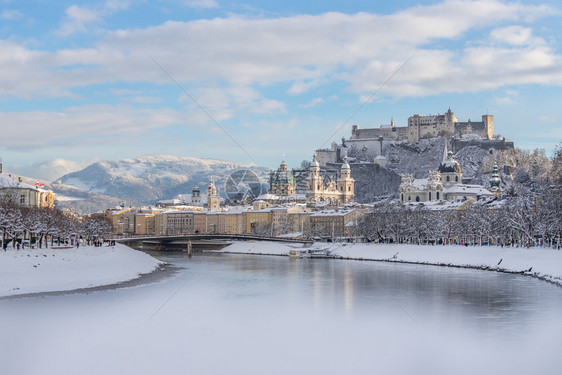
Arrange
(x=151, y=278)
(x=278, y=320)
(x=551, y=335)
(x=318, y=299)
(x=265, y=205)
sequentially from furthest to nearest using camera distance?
1. (x=265, y=205)
2. (x=151, y=278)
3. (x=318, y=299)
4. (x=278, y=320)
5. (x=551, y=335)

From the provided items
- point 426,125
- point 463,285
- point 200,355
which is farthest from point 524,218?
point 426,125

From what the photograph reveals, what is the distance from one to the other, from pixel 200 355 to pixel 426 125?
161 meters

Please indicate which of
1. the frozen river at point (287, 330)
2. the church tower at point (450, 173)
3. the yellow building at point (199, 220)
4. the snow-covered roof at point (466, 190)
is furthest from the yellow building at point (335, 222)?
the frozen river at point (287, 330)

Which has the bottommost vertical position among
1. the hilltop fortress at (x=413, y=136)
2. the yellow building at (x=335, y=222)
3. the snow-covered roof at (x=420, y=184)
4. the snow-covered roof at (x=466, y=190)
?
the yellow building at (x=335, y=222)

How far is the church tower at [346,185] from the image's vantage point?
566ft

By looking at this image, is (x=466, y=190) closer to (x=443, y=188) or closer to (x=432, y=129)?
(x=443, y=188)

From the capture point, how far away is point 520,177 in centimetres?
13875

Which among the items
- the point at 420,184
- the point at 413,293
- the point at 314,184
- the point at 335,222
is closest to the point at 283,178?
the point at 314,184

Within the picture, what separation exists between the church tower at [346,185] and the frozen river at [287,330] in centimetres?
12962

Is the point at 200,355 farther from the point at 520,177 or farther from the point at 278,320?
the point at 520,177

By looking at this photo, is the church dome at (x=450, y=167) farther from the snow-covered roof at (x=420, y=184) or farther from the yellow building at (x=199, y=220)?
the yellow building at (x=199, y=220)

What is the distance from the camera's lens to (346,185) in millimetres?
172875

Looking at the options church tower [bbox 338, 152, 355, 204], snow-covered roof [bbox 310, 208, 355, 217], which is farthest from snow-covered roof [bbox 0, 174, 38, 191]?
church tower [bbox 338, 152, 355, 204]

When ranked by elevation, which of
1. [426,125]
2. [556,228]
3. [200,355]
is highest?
[426,125]
